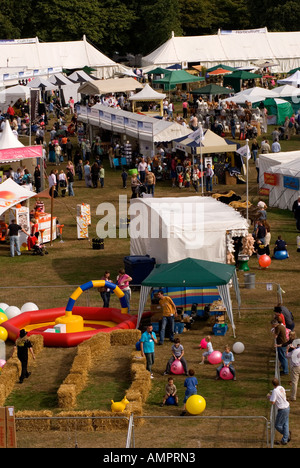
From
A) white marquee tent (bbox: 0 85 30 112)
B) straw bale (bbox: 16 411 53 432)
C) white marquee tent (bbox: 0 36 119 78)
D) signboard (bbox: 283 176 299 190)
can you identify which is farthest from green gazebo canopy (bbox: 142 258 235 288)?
white marquee tent (bbox: 0 36 119 78)

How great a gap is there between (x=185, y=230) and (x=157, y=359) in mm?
5270

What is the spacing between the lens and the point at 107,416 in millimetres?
18016

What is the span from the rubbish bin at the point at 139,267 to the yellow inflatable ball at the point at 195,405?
945 cm

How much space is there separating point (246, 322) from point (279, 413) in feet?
26.4

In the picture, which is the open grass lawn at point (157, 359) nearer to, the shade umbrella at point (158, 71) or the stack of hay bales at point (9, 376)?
the stack of hay bales at point (9, 376)

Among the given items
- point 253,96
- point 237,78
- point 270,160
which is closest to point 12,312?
point 270,160

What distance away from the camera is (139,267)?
28281 mm

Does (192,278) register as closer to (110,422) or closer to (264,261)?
(264,261)

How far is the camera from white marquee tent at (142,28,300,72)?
7462 cm

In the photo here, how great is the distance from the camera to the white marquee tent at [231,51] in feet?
245

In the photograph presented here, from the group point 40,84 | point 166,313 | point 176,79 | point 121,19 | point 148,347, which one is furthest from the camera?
point 121,19

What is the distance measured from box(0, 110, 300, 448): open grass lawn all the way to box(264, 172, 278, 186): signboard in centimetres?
129

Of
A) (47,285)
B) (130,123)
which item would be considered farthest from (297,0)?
(47,285)

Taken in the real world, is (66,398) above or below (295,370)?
below
